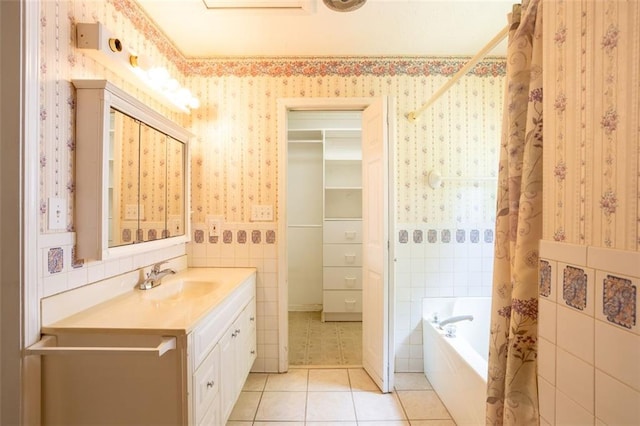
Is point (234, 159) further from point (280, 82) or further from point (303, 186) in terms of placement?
point (303, 186)

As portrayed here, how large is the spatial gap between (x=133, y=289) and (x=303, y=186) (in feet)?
7.98

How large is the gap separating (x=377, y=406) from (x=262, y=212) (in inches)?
62.5

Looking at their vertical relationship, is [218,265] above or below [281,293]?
above

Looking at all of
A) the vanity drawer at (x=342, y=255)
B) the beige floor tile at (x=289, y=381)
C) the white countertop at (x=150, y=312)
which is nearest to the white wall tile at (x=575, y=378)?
the white countertop at (x=150, y=312)

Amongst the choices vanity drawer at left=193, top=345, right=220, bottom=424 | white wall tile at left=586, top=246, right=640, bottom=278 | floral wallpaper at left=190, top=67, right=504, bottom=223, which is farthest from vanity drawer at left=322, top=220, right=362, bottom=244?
white wall tile at left=586, top=246, right=640, bottom=278

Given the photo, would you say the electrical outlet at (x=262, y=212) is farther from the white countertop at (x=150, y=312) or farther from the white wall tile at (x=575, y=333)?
the white wall tile at (x=575, y=333)

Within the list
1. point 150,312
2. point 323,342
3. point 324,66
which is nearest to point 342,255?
point 323,342

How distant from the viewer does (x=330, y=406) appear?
1.92 meters

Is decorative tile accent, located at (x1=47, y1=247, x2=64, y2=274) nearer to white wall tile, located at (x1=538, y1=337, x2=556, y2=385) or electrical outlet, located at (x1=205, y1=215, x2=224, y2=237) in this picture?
electrical outlet, located at (x1=205, y1=215, x2=224, y2=237)

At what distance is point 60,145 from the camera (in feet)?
3.96

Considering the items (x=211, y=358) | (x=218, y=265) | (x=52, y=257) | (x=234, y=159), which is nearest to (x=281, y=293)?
(x=218, y=265)

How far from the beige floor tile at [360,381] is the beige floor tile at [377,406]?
2.2 inches

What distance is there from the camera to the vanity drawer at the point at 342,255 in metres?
3.38

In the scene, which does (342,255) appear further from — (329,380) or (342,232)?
(329,380)
